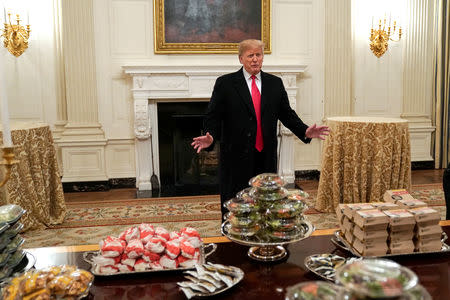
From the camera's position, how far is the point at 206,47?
5531 mm

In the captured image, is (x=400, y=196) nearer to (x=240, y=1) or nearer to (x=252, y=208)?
(x=252, y=208)

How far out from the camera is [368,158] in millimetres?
4016

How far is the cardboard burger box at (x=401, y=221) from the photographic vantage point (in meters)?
1.50

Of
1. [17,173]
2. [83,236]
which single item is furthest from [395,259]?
[17,173]

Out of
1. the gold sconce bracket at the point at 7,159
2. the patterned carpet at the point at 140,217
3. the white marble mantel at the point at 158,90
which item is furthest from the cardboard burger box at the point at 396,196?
the white marble mantel at the point at 158,90

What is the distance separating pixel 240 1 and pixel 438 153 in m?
3.68

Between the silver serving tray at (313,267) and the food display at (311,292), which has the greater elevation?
the food display at (311,292)

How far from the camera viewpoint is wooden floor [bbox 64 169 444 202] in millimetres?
5078

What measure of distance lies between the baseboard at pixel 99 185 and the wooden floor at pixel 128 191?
96mm

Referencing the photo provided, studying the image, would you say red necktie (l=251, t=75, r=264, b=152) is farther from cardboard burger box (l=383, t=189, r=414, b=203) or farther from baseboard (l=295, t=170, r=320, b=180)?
baseboard (l=295, t=170, r=320, b=180)

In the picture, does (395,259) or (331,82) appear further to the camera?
(331,82)

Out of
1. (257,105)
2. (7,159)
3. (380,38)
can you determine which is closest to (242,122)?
A: (257,105)

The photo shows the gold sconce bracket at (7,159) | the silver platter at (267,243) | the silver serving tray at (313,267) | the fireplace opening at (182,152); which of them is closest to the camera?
the gold sconce bracket at (7,159)

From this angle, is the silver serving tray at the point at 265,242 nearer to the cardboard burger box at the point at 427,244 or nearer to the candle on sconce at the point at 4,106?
the cardboard burger box at the point at 427,244
